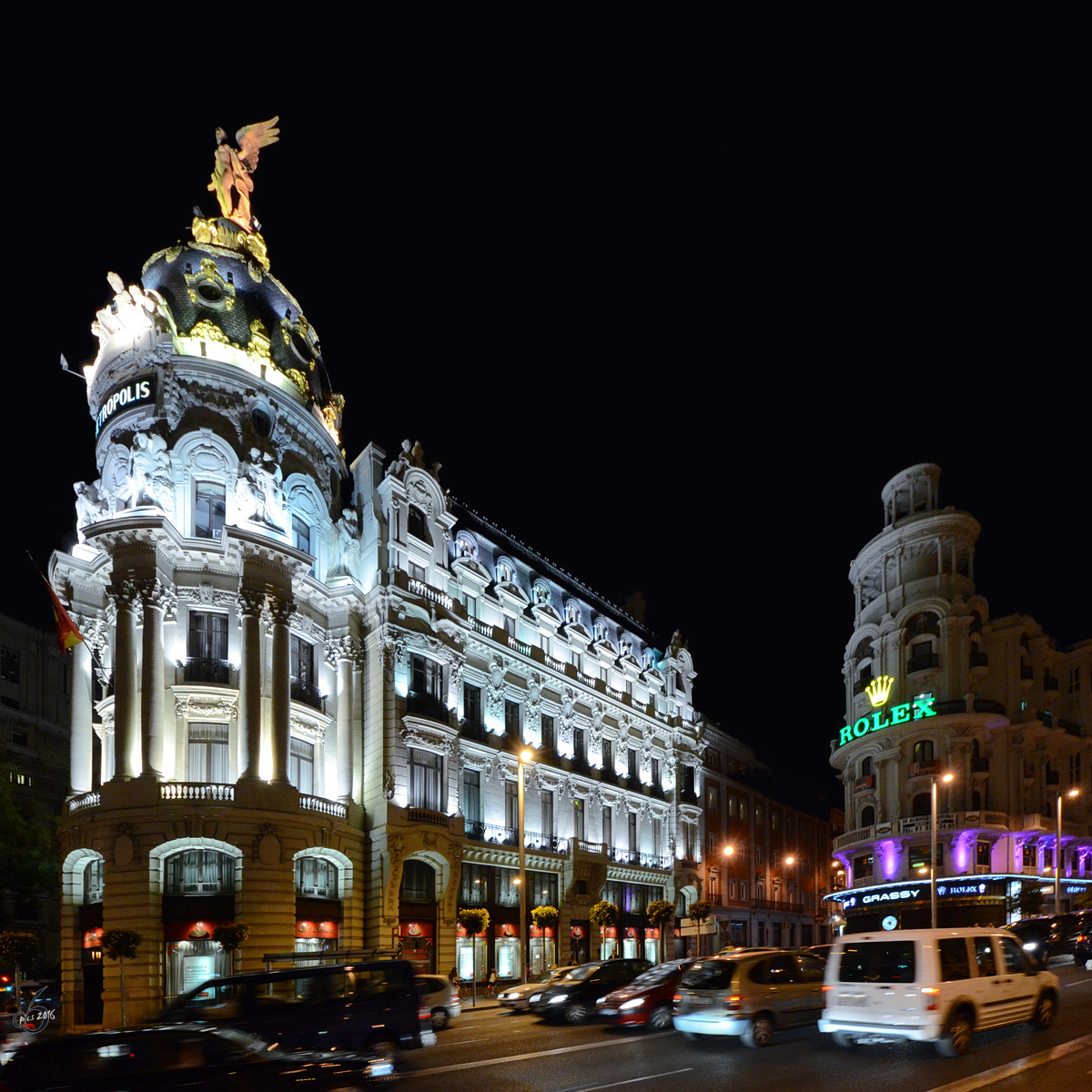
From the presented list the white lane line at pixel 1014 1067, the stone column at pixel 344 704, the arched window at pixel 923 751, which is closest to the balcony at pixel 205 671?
the stone column at pixel 344 704

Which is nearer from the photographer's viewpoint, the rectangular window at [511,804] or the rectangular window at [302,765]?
the rectangular window at [302,765]

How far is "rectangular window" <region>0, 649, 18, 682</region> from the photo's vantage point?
2638 inches

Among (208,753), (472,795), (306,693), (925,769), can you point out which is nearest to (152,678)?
(208,753)

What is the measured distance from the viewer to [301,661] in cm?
4494

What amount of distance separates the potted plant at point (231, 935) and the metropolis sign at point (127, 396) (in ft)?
66.8

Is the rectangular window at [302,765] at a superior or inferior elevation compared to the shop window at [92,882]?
superior

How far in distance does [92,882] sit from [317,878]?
8.40 meters

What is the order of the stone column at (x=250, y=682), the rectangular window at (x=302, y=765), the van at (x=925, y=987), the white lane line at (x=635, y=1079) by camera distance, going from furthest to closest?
the rectangular window at (x=302, y=765) < the stone column at (x=250, y=682) < the van at (x=925, y=987) < the white lane line at (x=635, y=1079)

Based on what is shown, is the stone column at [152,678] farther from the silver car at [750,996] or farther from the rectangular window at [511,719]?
the silver car at [750,996]

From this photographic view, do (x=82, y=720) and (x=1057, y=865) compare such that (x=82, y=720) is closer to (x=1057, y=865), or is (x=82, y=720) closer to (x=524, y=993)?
(x=524, y=993)

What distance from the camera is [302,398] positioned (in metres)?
47.1

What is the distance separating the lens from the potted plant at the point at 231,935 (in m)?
36.7

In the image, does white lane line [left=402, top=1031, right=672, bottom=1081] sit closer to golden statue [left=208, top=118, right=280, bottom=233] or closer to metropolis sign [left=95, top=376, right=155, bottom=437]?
metropolis sign [left=95, top=376, right=155, bottom=437]

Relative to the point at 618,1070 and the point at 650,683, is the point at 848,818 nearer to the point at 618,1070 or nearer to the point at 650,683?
the point at 650,683
